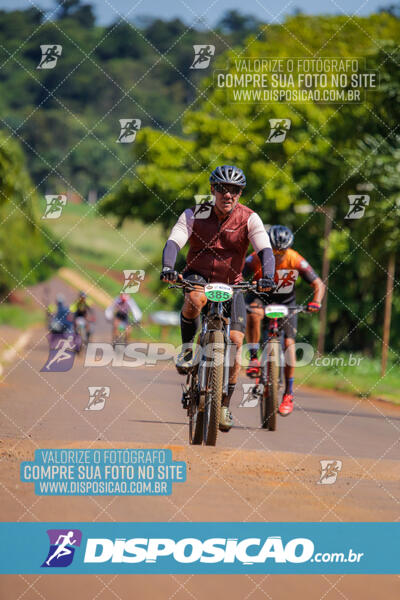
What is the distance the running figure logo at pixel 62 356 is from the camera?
72.3 feet

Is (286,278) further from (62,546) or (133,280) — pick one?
(62,546)

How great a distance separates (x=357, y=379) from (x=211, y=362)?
1449cm

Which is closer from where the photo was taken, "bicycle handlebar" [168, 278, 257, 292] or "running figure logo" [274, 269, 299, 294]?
"bicycle handlebar" [168, 278, 257, 292]

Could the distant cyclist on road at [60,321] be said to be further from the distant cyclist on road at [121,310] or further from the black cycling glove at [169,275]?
the black cycling glove at [169,275]

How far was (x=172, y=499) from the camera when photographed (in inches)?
282

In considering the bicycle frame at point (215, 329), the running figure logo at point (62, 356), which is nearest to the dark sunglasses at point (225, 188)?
the bicycle frame at point (215, 329)

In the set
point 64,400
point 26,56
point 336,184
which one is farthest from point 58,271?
point 64,400

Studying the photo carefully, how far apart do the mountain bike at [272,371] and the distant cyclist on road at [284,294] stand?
0.12m

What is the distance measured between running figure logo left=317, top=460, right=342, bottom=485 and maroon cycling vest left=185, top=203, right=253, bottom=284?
174cm

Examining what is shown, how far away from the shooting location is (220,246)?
837cm

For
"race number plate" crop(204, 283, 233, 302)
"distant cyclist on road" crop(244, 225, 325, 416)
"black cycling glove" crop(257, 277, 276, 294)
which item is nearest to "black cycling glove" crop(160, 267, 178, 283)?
"race number plate" crop(204, 283, 233, 302)

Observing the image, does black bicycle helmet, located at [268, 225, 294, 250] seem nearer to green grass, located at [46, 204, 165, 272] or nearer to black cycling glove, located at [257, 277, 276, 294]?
black cycling glove, located at [257, 277, 276, 294]

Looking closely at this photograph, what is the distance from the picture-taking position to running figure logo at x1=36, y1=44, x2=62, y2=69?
34.1 feet

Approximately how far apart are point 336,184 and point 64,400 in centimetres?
2057
